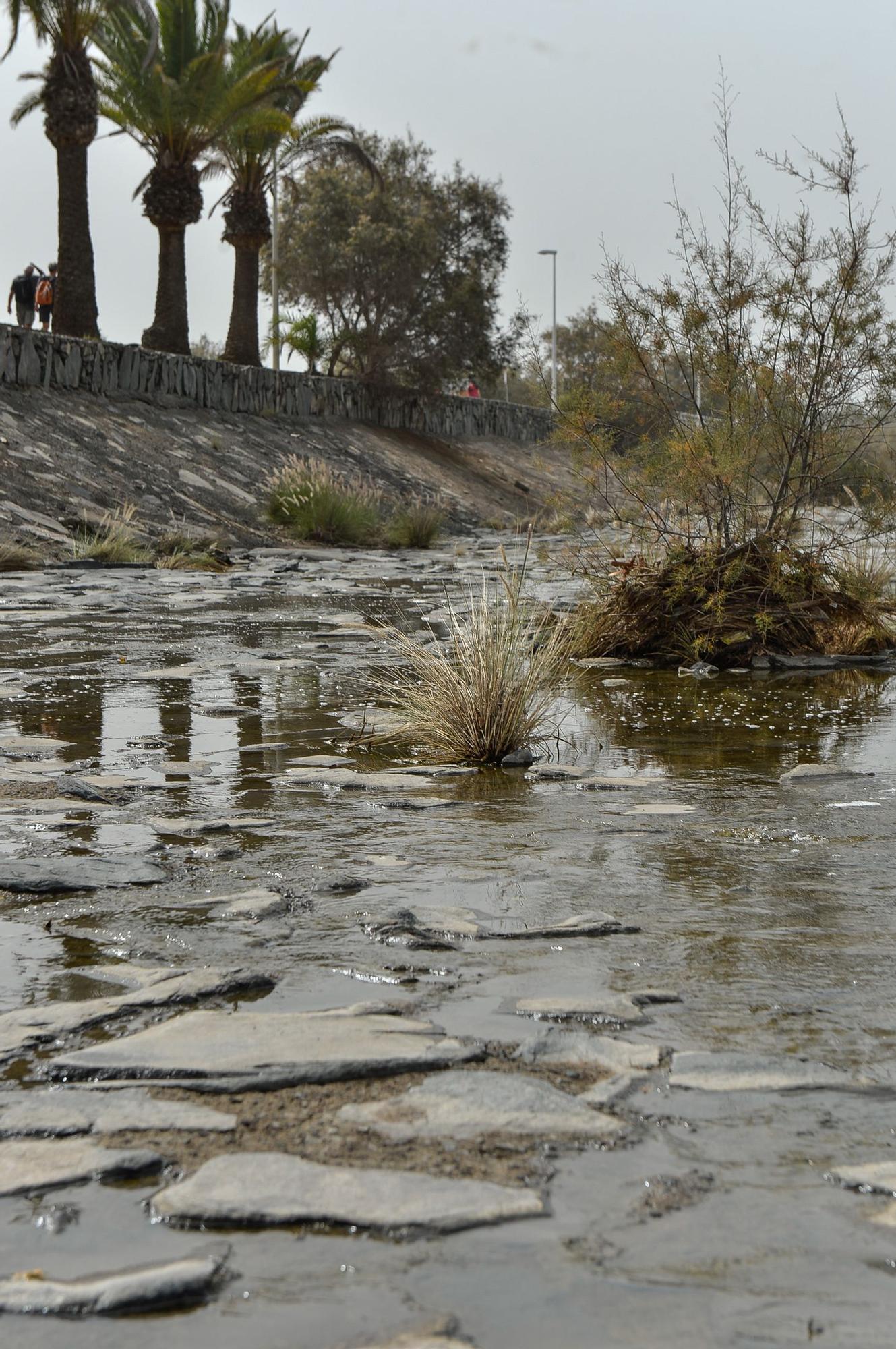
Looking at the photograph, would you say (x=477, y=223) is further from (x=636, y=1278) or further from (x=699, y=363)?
(x=636, y=1278)

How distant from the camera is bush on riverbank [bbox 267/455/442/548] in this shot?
19.3 meters

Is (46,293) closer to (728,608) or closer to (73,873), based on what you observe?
(728,608)

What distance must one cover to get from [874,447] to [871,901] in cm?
570

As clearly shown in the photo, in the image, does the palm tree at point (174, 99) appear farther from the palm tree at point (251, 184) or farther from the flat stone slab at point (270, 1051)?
the flat stone slab at point (270, 1051)

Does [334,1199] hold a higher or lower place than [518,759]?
lower

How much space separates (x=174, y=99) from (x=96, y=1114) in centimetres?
2508

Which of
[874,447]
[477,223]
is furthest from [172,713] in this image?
[477,223]

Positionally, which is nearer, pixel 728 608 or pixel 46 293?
pixel 728 608

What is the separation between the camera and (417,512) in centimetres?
2047

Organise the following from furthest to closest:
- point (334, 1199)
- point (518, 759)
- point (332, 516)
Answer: point (332, 516) → point (518, 759) → point (334, 1199)

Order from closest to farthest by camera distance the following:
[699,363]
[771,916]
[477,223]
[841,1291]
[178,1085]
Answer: [841,1291] → [178,1085] → [771,916] → [699,363] → [477,223]

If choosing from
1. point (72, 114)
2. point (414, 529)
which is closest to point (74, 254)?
point (72, 114)

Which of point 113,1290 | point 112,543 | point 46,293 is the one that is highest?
point 46,293

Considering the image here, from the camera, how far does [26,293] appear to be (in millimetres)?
26031
